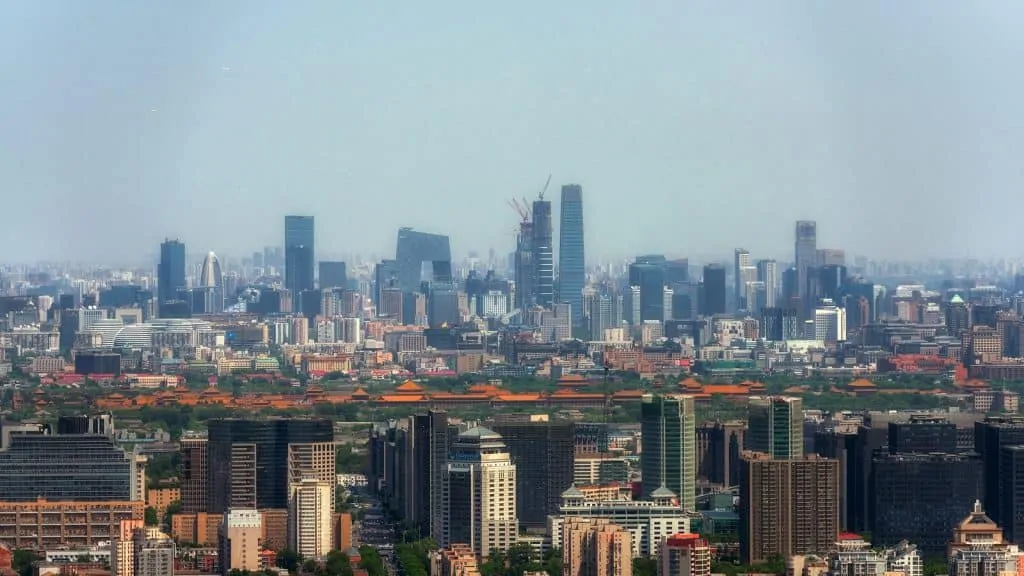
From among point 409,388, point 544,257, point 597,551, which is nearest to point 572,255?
point 544,257

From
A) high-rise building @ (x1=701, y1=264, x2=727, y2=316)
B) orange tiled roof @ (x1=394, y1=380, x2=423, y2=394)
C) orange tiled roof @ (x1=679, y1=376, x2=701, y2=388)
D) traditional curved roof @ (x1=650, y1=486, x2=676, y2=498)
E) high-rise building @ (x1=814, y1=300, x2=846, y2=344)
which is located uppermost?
high-rise building @ (x1=701, y1=264, x2=727, y2=316)

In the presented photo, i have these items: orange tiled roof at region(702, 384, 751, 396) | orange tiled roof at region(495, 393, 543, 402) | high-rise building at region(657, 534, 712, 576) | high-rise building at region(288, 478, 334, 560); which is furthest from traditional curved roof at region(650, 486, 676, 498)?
orange tiled roof at region(495, 393, 543, 402)

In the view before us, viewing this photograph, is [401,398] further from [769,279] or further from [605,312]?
[769,279]

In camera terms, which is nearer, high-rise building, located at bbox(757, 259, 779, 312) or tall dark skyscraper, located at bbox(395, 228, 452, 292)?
high-rise building, located at bbox(757, 259, 779, 312)

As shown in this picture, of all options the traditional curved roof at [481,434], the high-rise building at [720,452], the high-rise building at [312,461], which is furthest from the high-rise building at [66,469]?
the high-rise building at [720,452]

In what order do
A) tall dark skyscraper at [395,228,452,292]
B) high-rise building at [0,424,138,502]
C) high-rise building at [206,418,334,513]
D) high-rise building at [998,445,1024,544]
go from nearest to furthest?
high-rise building at [998,445,1024,544] → high-rise building at [206,418,334,513] → high-rise building at [0,424,138,502] → tall dark skyscraper at [395,228,452,292]

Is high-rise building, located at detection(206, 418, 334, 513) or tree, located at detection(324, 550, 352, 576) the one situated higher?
high-rise building, located at detection(206, 418, 334, 513)

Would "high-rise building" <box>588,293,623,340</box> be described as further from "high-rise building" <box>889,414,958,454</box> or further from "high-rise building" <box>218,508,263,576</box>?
"high-rise building" <box>218,508,263,576</box>

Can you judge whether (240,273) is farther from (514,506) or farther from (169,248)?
(514,506)
